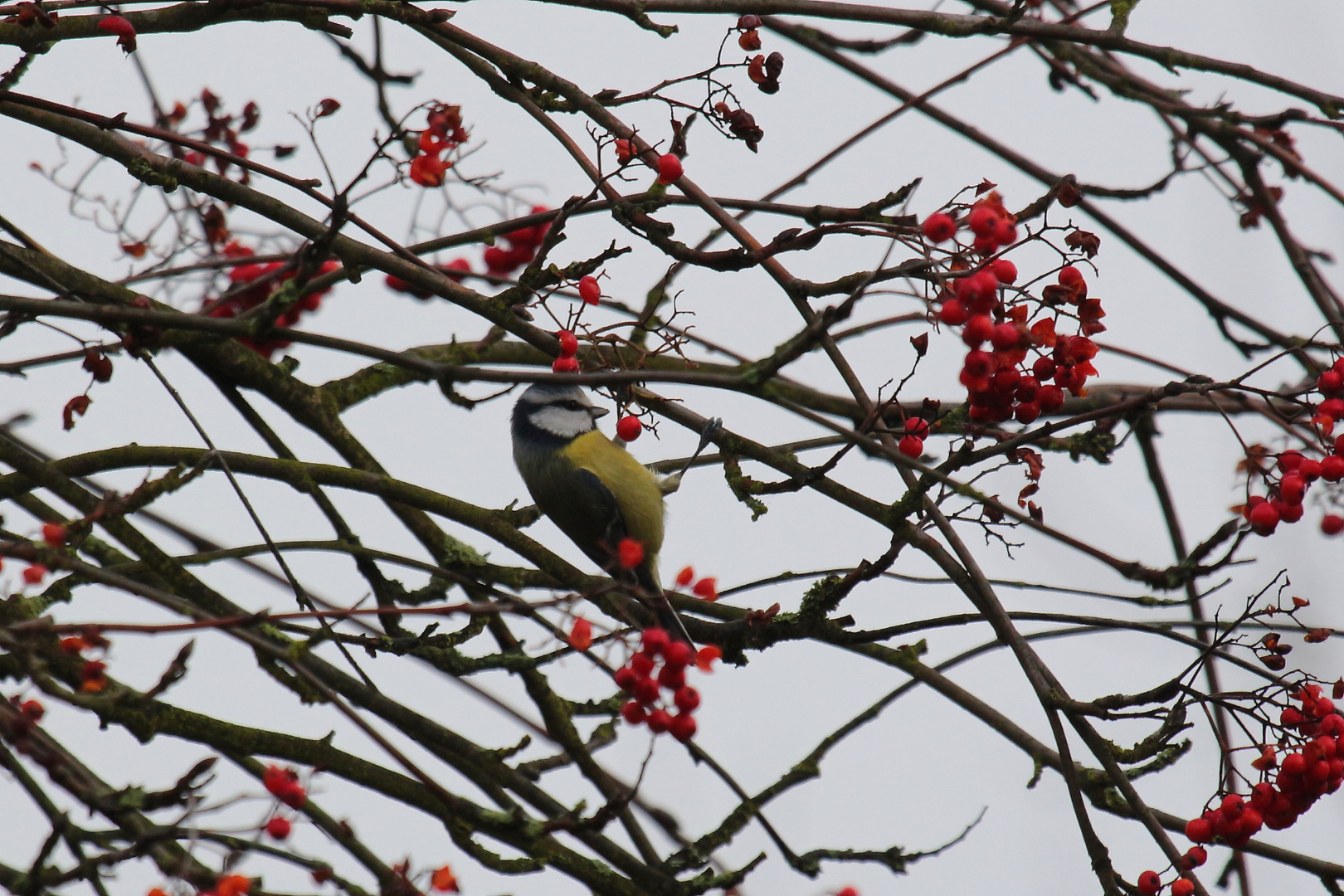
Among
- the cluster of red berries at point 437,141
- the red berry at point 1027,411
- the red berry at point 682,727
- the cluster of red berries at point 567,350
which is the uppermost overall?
the cluster of red berries at point 437,141

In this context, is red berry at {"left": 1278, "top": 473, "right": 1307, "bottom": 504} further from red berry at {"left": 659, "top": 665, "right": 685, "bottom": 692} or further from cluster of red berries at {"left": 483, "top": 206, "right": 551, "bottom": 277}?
cluster of red berries at {"left": 483, "top": 206, "right": 551, "bottom": 277}

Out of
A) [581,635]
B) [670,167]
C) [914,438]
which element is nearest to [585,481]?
[914,438]

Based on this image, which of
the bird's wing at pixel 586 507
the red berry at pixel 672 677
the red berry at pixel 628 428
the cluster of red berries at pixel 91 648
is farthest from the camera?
the bird's wing at pixel 586 507

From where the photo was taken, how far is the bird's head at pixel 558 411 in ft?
15.5

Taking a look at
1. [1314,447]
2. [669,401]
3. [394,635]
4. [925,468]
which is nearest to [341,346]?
[669,401]

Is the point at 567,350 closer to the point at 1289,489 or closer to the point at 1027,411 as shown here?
the point at 1027,411

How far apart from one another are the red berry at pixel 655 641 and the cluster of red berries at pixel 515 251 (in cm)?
224

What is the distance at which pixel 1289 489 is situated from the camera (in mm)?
2266

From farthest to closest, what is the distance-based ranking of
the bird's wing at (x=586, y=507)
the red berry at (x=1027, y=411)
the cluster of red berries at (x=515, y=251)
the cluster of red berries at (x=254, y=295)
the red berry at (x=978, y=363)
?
the bird's wing at (x=586, y=507) → the cluster of red berries at (x=515, y=251) → the cluster of red berries at (x=254, y=295) → the red berry at (x=1027, y=411) → the red berry at (x=978, y=363)

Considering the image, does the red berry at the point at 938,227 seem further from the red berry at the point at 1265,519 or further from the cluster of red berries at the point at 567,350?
the red berry at the point at 1265,519

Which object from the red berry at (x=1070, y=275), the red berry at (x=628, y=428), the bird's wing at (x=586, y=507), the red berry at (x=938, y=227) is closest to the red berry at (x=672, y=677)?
the red berry at (x=628, y=428)

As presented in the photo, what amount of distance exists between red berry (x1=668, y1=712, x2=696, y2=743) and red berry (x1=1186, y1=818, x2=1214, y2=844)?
3.32 ft

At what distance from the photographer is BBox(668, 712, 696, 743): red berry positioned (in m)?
2.15

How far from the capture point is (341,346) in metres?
1.97
